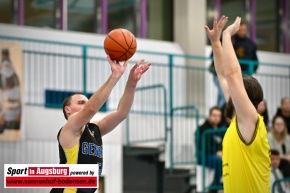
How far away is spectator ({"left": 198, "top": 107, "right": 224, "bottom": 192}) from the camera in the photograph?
13141 millimetres

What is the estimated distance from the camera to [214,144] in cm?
1338

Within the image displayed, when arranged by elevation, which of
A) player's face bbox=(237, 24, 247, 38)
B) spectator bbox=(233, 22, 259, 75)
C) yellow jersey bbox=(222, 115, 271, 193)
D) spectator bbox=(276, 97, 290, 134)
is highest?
player's face bbox=(237, 24, 247, 38)

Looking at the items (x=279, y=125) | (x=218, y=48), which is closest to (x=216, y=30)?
(x=218, y=48)

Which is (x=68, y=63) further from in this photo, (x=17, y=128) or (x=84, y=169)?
(x=84, y=169)

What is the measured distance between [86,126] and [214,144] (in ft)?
20.5

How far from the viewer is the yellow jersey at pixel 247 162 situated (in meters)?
6.12

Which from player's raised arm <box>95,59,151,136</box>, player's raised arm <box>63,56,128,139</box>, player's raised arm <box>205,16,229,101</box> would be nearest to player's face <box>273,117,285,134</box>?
player's raised arm <box>95,59,151,136</box>

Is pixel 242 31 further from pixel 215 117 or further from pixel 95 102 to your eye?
pixel 95 102

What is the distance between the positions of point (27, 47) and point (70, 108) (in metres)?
6.71

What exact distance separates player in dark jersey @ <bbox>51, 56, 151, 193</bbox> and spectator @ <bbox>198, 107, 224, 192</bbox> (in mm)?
5806

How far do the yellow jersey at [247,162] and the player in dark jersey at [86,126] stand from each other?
1.14 metres

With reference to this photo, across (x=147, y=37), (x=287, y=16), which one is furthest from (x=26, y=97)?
(x=287, y=16)

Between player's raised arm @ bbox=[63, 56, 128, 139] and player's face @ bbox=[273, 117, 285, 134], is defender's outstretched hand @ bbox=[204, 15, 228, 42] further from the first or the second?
player's face @ bbox=[273, 117, 285, 134]

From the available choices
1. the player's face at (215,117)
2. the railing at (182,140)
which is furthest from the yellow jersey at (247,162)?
the railing at (182,140)
